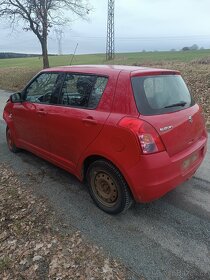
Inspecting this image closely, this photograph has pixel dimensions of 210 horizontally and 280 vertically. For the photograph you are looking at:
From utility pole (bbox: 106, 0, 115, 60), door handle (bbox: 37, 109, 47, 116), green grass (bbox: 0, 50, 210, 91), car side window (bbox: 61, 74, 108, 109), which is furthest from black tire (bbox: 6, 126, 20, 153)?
utility pole (bbox: 106, 0, 115, 60)

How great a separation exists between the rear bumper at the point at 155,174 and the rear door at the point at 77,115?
69cm

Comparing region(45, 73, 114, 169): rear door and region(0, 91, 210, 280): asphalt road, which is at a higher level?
region(45, 73, 114, 169): rear door

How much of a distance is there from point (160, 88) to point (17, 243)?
94.4 inches

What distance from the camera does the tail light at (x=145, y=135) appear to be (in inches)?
117

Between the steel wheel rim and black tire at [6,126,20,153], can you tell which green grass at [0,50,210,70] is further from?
the steel wheel rim

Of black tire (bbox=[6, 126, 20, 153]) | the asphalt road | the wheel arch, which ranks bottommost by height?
the asphalt road

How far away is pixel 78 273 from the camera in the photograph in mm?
2672

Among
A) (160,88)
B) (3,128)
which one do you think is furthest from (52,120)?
(3,128)

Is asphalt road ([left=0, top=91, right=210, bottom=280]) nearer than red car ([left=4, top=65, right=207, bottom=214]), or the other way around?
asphalt road ([left=0, top=91, right=210, bottom=280])

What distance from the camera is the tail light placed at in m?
2.97

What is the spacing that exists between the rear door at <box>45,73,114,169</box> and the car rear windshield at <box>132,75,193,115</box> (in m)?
0.36

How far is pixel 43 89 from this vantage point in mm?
4441

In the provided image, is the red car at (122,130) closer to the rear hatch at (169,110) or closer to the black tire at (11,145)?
the rear hatch at (169,110)

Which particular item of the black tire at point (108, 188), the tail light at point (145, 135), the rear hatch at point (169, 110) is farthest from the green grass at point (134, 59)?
the tail light at point (145, 135)
